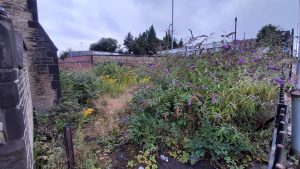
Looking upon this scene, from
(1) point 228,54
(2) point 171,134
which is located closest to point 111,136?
(2) point 171,134

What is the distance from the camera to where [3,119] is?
4.50 feet

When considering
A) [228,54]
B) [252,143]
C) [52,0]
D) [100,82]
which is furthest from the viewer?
[52,0]

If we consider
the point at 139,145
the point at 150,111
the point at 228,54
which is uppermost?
the point at 228,54

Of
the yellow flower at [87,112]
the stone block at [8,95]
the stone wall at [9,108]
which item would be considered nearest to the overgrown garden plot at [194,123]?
the yellow flower at [87,112]

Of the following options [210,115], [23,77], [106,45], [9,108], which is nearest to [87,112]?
[23,77]

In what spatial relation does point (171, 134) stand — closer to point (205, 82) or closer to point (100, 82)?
point (205, 82)

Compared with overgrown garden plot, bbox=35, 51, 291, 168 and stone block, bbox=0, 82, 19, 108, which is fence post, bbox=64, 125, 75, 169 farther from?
stone block, bbox=0, 82, 19, 108

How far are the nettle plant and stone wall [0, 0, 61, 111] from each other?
274cm

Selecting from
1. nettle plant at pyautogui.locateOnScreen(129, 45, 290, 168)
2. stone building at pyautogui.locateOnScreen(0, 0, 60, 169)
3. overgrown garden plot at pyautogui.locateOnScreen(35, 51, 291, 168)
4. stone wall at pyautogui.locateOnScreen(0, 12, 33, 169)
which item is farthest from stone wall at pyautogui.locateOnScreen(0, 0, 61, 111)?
stone wall at pyautogui.locateOnScreen(0, 12, 33, 169)

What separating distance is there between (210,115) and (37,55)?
175 inches

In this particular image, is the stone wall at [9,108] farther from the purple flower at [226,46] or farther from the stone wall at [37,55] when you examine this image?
the stone wall at [37,55]

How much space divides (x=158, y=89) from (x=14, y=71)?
2.56m

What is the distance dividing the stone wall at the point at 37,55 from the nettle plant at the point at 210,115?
9.00 ft

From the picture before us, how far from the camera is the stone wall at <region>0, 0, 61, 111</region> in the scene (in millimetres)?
4809
